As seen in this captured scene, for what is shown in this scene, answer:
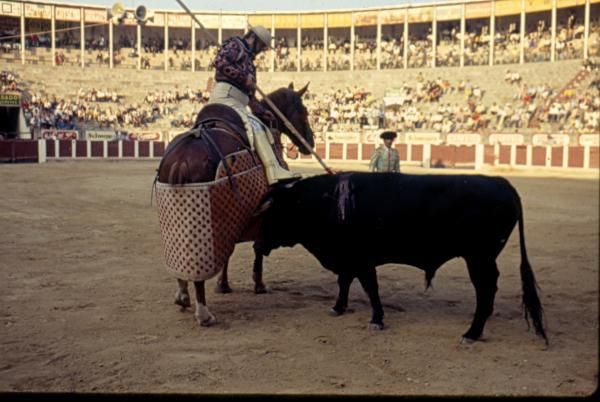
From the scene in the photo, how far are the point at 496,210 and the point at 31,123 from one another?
21717mm

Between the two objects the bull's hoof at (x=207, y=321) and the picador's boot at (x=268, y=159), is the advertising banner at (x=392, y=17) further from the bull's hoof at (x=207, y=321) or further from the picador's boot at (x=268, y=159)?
the bull's hoof at (x=207, y=321)

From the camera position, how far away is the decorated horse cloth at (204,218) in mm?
3305

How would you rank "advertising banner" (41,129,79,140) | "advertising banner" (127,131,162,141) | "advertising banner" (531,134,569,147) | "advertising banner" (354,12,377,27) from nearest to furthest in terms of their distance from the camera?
1. "advertising banner" (531,134,569,147)
2. "advertising banner" (41,129,79,140)
3. "advertising banner" (127,131,162,141)
4. "advertising banner" (354,12,377,27)

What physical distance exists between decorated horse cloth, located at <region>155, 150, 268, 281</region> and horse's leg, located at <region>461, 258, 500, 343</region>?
1244 millimetres

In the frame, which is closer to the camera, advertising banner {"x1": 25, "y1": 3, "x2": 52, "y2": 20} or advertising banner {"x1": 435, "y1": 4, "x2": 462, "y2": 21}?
advertising banner {"x1": 25, "y1": 3, "x2": 52, "y2": 20}

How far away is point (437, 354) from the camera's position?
9.46 ft

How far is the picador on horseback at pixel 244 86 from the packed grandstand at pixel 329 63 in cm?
1623

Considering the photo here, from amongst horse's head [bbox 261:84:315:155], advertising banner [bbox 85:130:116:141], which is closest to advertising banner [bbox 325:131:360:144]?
advertising banner [bbox 85:130:116:141]

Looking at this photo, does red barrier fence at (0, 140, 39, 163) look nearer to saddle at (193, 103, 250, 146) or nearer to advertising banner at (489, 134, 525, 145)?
advertising banner at (489, 134, 525, 145)

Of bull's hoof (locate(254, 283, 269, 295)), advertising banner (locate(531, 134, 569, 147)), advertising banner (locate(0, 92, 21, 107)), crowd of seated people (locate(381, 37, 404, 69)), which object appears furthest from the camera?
crowd of seated people (locate(381, 37, 404, 69))

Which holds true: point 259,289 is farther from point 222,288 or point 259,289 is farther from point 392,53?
point 392,53

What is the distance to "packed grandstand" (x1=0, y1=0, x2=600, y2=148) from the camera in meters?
22.5

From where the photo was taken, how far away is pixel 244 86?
375 cm

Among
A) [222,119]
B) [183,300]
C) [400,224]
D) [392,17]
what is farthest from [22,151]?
[400,224]
